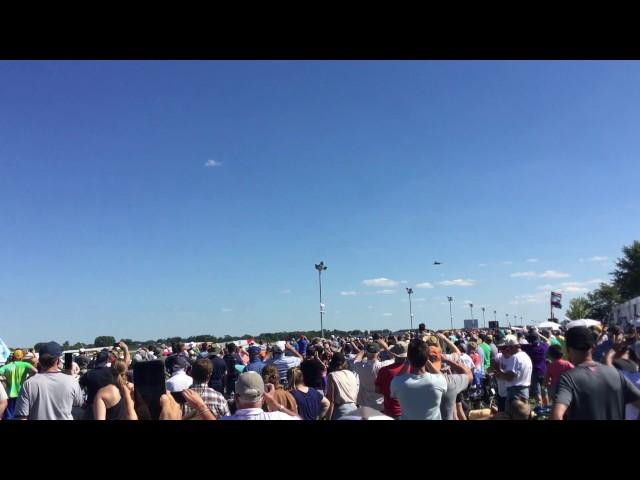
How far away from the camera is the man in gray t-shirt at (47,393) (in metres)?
4.99

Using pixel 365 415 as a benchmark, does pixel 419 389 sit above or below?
below

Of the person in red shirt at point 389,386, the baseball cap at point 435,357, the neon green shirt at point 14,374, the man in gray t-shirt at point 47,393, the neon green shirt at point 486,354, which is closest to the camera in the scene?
the man in gray t-shirt at point 47,393

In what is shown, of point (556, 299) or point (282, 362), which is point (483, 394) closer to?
point (282, 362)

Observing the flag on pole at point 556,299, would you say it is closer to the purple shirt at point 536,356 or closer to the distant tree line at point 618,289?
the purple shirt at point 536,356

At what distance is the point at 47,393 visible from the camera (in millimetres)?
5059

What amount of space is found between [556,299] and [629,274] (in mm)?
57123

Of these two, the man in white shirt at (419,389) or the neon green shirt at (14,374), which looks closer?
the man in white shirt at (419,389)

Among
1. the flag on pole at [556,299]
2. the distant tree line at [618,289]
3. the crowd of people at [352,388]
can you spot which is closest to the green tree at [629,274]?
the distant tree line at [618,289]

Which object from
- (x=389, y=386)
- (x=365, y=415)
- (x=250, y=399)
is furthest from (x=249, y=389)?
(x=389, y=386)

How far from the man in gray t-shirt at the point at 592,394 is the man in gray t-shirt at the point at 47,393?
4.89m

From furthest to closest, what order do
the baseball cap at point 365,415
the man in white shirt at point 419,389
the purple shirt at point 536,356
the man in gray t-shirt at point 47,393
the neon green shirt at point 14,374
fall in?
the purple shirt at point 536,356
the neon green shirt at point 14,374
the man in gray t-shirt at point 47,393
the man in white shirt at point 419,389
the baseball cap at point 365,415

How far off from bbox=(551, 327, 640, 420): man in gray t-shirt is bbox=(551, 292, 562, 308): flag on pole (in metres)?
22.1

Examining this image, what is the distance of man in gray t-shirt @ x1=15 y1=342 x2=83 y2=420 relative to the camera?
4.99 metres
